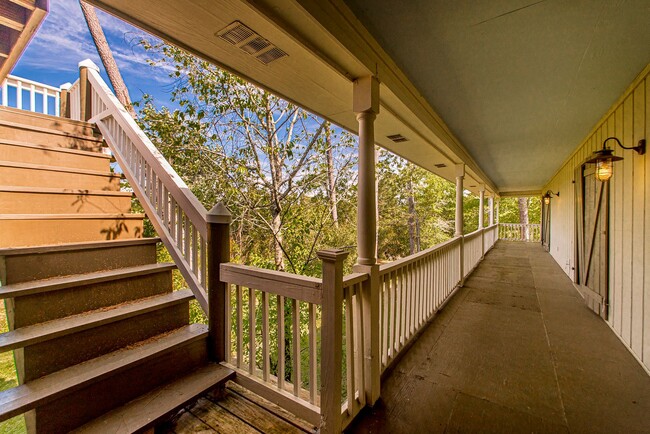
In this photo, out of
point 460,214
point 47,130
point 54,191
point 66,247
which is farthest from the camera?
point 460,214

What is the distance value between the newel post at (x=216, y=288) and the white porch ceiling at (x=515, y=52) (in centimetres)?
180

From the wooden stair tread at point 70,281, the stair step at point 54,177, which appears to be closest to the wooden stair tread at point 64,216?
the stair step at point 54,177

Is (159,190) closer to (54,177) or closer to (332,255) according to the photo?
(54,177)

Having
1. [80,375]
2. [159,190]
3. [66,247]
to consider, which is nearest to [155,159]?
[159,190]

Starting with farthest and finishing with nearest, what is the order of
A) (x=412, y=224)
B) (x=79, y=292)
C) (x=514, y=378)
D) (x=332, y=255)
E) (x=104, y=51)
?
(x=412, y=224), (x=104, y=51), (x=514, y=378), (x=79, y=292), (x=332, y=255)

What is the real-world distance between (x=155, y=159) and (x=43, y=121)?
60.2 inches

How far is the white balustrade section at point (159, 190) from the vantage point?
2346mm

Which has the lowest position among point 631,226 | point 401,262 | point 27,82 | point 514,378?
point 514,378

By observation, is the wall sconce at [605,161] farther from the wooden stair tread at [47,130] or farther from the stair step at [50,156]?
the wooden stair tread at [47,130]

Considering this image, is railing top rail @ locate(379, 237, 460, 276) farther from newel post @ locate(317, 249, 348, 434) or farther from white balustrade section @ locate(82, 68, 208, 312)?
white balustrade section @ locate(82, 68, 208, 312)

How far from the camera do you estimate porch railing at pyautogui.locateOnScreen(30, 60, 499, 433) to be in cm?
158

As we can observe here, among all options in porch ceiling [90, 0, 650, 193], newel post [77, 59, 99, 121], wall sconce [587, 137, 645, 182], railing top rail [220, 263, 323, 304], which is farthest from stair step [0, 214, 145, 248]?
wall sconce [587, 137, 645, 182]

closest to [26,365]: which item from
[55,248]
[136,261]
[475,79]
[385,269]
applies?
[55,248]

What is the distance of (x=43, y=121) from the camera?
294cm
